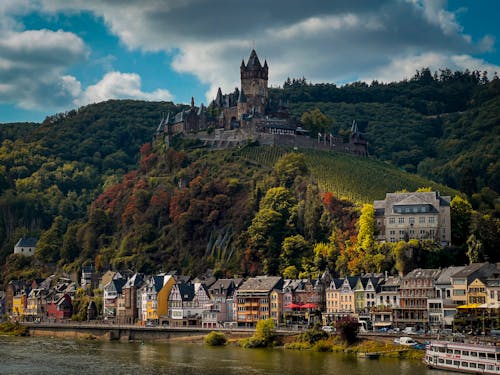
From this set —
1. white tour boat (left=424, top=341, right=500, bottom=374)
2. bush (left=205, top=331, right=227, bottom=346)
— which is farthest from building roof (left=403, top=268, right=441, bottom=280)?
bush (left=205, top=331, right=227, bottom=346)

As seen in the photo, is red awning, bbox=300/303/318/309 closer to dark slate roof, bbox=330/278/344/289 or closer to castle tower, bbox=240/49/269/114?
dark slate roof, bbox=330/278/344/289

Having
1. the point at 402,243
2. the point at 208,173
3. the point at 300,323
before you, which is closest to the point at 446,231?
the point at 402,243

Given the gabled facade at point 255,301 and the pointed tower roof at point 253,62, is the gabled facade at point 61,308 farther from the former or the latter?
the pointed tower roof at point 253,62

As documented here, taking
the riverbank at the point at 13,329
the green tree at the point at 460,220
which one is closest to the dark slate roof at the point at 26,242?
the riverbank at the point at 13,329

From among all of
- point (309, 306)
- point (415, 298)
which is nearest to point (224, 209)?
point (309, 306)

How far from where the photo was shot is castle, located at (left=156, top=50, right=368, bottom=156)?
530ft

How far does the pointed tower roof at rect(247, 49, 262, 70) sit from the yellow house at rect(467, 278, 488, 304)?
9267cm

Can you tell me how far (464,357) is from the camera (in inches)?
2923

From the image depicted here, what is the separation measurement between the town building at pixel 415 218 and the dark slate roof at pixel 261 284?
46.9ft

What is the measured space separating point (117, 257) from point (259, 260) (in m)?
29.0

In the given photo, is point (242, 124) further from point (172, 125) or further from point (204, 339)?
point (204, 339)

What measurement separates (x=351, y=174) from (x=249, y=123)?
25537mm

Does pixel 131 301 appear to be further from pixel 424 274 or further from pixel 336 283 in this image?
pixel 424 274

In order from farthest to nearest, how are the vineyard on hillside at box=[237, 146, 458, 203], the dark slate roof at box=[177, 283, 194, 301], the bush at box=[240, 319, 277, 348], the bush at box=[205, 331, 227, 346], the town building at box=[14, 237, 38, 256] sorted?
the town building at box=[14, 237, 38, 256], the vineyard on hillside at box=[237, 146, 458, 203], the dark slate roof at box=[177, 283, 194, 301], the bush at box=[205, 331, 227, 346], the bush at box=[240, 319, 277, 348]
